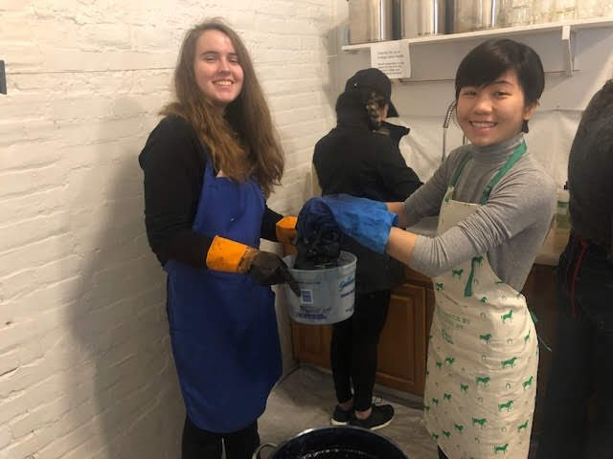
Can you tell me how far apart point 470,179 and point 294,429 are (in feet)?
1.77

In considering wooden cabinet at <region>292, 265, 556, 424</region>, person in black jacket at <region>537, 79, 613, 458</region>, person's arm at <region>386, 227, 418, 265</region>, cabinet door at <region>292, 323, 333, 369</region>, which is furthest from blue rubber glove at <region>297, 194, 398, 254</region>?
cabinet door at <region>292, 323, 333, 369</region>

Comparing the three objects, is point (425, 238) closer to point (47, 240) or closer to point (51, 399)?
point (47, 240)

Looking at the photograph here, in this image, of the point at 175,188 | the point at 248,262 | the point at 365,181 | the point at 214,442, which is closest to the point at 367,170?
the point at 365,181

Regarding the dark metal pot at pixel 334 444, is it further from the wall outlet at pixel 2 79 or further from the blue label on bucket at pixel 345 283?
the wall outlet at pixel 2 79

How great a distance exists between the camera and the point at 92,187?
1.09 m

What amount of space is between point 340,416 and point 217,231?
0.40 metres

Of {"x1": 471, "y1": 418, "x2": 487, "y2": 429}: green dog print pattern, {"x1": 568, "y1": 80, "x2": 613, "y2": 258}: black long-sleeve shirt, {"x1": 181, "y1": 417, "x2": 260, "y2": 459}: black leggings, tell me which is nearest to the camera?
{"x1": 568, "y1": 80, "x2": 613, "y2": 258}: black long-sleeve shirt

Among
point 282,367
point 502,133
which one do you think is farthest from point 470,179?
point 282,367

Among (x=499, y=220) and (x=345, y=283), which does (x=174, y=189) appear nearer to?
(x=345, y=283)

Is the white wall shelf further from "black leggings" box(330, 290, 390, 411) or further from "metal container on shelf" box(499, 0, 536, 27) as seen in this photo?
"black leggings" box(330, 290, 390, 411)

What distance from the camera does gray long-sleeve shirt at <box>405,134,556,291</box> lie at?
63cm

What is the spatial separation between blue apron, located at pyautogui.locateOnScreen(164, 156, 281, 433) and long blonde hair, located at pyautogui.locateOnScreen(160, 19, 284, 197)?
36 millimetres

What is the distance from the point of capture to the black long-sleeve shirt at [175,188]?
91 centimetres

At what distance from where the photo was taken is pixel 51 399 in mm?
1082
